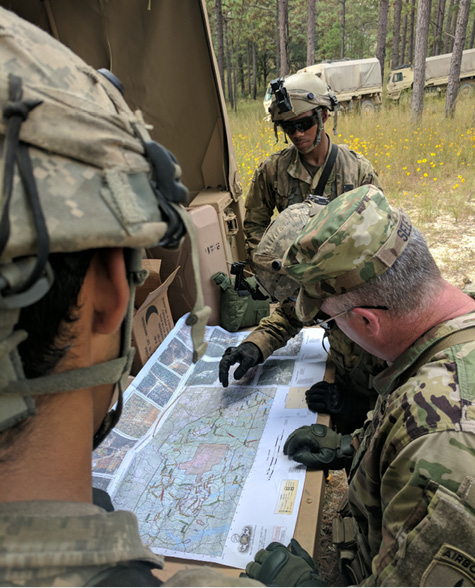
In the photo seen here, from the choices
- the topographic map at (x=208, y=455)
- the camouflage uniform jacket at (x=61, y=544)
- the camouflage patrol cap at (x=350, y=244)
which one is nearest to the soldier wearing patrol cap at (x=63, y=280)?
the camouflage uniform jacket at (x=61, y=544)

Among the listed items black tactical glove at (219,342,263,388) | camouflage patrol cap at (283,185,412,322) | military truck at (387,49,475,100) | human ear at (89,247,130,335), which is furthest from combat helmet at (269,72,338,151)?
military truck at (387,49,475,100)

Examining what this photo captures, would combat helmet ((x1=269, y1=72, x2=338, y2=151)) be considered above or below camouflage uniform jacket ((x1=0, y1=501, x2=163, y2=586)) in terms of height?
above

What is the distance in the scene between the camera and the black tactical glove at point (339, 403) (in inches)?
76.9

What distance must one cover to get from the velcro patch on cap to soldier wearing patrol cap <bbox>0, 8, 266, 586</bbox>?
512 millimetres

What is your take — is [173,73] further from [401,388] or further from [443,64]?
[443,64]

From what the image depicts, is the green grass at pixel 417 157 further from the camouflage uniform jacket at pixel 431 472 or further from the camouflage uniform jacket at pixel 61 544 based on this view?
the camouflage uniform jacket at pixel 61 544

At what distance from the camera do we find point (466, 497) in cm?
94

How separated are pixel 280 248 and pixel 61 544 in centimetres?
151

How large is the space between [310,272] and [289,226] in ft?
2.21

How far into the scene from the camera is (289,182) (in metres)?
3.48

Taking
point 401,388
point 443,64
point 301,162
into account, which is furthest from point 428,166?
point 443,64

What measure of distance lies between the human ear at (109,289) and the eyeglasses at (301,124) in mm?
2748

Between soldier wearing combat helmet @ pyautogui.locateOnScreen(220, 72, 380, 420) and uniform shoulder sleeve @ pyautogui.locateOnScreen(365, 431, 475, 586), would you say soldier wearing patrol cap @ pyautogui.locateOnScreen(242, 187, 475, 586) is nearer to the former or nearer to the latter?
uniform shoulder sleeve @ pyautogui.locateOnScreen(365, 431, 475, 586)

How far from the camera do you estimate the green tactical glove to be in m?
1.66
